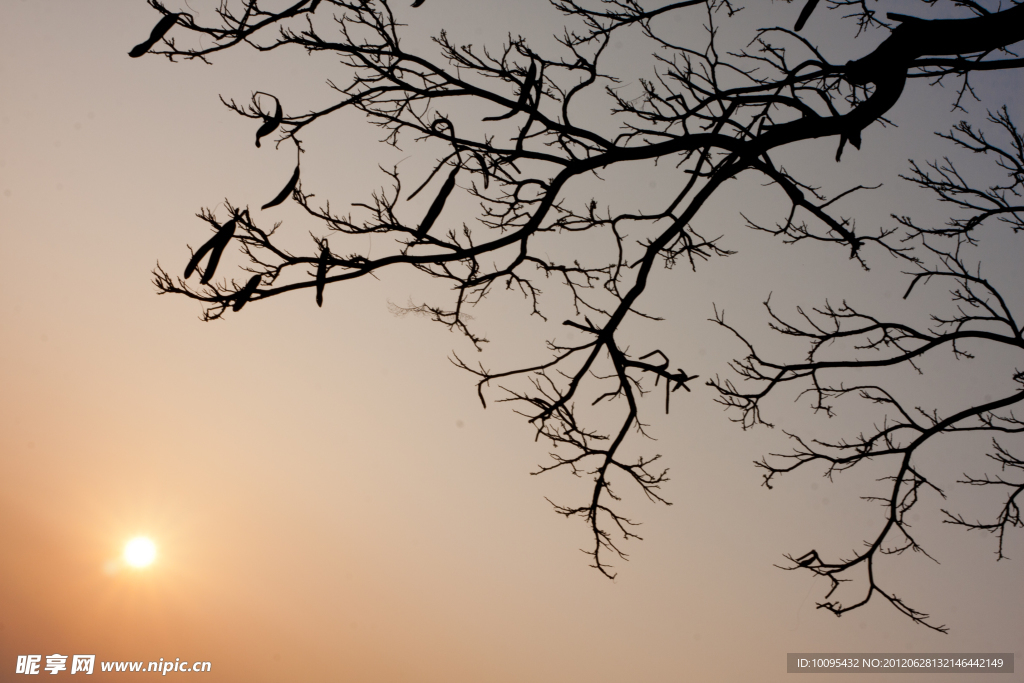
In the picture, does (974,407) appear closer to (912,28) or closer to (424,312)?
(912,28)

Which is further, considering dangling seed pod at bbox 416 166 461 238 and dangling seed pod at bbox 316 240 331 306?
dangling seed pod at bbox 416 166 461 238

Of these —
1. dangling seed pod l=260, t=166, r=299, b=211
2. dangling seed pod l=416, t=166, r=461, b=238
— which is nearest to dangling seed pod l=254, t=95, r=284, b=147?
dangling seed pod l=260, t=166, r=299, b=211

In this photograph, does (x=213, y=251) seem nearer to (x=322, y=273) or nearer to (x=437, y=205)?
(x=322, y=273)

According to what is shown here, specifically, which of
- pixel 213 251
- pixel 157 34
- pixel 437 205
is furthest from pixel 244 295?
pixel 157 34

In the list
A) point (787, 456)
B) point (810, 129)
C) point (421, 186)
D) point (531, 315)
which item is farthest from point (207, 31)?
point (787, 456)

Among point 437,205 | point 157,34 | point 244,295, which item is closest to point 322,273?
point 244,295

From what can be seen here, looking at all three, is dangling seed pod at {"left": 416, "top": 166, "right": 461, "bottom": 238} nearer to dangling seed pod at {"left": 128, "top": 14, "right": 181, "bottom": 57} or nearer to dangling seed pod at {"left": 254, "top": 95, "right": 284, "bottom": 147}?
dangling seed pod at {"left": 254, "top": 95, "right": 284, "bottom": 147}

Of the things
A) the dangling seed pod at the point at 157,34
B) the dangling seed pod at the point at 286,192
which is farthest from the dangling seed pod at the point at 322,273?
the dangling seed pod at the point at 157,34

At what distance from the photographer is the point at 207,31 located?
140 inches

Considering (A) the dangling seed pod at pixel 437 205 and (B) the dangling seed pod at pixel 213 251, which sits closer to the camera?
(B) the dangling seed pod at pixel 213 251

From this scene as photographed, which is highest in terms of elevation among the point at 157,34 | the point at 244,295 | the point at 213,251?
the point at 157,34

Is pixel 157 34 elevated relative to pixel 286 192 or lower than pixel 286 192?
elevated

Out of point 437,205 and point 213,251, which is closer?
point 213,251

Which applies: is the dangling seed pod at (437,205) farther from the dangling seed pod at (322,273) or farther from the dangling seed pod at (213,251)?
the dangling seed pod at (213,251)
